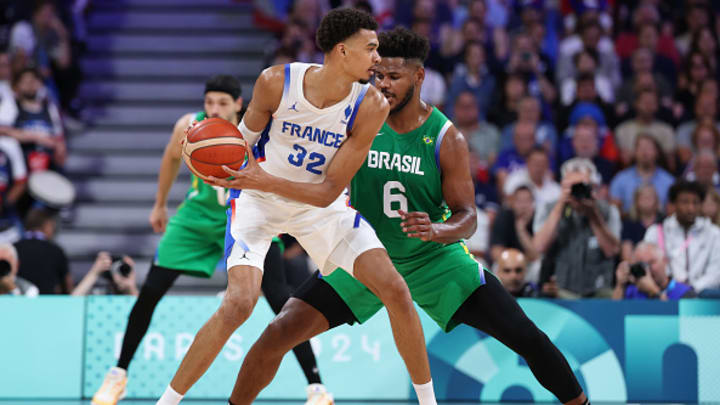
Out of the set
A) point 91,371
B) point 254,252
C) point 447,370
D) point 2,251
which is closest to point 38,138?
point 2,251

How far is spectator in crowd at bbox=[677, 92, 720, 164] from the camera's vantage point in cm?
965

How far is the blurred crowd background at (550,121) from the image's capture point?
7.36 metres

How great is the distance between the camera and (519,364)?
6.67 m

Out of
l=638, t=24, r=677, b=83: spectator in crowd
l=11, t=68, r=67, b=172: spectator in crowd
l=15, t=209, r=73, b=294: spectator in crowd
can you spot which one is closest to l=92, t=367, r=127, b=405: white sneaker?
l=15, t=209, r=73, b=294: spectator in crowd

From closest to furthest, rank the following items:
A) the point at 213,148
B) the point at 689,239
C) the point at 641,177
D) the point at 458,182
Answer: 1. the point at 213,148
2. the point at 458,182
3. the point at 689,239
4. the point at 641,177

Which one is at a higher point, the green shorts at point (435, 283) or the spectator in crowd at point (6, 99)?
the spectator in crowd at point (6, 99)

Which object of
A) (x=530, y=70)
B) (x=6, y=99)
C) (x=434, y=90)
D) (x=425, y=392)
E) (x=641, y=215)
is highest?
(x=6, y=99)

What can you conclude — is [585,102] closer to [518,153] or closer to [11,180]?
[518,153]

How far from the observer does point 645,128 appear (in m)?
9.84

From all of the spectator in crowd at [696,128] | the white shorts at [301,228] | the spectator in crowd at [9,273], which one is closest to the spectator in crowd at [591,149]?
the spectator in crowd at [696,128]

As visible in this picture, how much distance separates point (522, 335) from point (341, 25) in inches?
65.7

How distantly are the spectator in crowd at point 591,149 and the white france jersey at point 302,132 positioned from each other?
538 centimetres

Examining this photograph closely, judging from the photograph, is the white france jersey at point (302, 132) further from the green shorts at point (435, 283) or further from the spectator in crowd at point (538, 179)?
the spectator in crowd at point (538, 179)

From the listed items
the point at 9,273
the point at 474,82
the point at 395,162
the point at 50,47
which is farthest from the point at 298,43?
the point at 395,162
